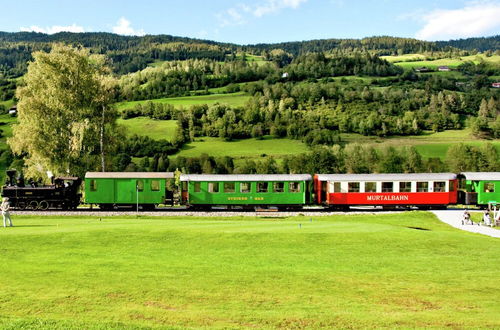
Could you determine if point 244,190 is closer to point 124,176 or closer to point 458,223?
point 124,176

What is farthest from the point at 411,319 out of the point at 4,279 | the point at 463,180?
the point at 463,180

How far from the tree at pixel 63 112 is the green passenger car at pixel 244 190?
1298cm

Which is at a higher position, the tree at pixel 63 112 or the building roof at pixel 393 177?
the tree at pixel 63 112

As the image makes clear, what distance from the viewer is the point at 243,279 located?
13.7m

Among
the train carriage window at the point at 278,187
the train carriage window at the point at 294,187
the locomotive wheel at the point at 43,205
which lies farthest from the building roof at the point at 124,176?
the train carriage window at the point at 294,187

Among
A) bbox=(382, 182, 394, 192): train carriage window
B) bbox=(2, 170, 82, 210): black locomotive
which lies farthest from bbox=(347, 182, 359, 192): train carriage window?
bbox=(2, 170, 82, 210): black locomotive

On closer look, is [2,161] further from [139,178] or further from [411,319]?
[411,319]

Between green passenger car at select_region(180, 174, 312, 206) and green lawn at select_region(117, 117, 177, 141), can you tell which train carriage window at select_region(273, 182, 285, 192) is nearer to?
green passenger car at select_region(180, 174, 312, 206)

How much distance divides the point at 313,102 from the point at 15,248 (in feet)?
430

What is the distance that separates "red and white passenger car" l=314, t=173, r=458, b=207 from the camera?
137 feet

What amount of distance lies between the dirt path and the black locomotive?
107ft

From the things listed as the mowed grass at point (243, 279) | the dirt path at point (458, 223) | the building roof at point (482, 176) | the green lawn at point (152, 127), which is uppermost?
the green lawn at point (152, 127)

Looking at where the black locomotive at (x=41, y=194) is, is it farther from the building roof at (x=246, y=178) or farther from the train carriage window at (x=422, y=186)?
the train carriage window at (x=422, y=186)

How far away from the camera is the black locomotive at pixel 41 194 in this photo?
132ft
